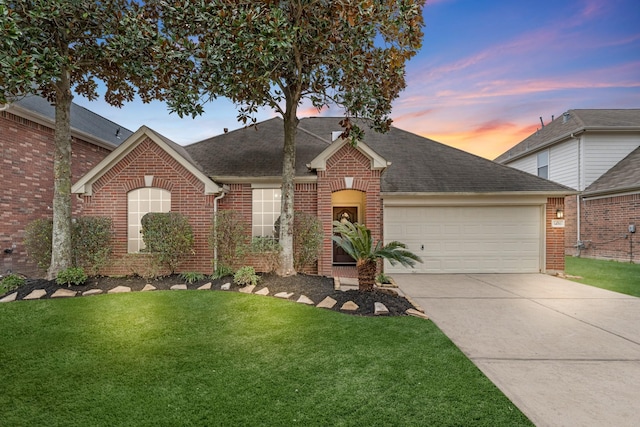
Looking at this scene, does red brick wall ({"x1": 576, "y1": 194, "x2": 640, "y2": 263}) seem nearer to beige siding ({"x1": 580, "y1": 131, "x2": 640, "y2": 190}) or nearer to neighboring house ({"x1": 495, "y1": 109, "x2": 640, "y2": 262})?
neighboring house ({"x1": 495, "y1": 109, "x2": 640, "y2": 262})

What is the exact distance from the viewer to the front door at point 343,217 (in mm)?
12508

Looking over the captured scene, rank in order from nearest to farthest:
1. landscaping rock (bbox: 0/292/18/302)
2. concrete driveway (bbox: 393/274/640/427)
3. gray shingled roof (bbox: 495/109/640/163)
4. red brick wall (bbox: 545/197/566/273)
A: concrete driveway (bbox: 393/274/640/427) → landscaping rock (bbox: 0/292/18/302) → red brick wall (bbox: 545/197/566/273) → gray shingled roof (bbox: 495/109/640/163)

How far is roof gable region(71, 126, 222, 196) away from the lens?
350 inches

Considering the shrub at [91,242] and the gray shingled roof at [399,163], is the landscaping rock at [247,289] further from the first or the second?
the shrub at [91,242]

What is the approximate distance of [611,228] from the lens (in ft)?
46.2

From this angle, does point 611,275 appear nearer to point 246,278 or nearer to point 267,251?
point 267,251

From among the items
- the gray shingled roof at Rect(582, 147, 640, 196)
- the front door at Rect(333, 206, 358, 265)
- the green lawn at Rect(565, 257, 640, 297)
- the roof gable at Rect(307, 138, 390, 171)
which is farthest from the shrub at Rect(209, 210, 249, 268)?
the gray shingled roof at Rect(582, 147, 640, 196)

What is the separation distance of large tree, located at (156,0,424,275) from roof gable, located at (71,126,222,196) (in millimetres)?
1597

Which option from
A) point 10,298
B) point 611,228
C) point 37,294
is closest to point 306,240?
point 37,294

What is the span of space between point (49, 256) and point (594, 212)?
2258cm

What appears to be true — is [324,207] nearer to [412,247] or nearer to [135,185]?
Result: [412,247]

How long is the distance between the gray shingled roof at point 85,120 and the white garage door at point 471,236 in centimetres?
1337

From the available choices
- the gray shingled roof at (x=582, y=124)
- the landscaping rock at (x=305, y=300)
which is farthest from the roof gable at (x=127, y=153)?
the gray shingled roof at (x=582, y=124)

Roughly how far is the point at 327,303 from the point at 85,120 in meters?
15.1
